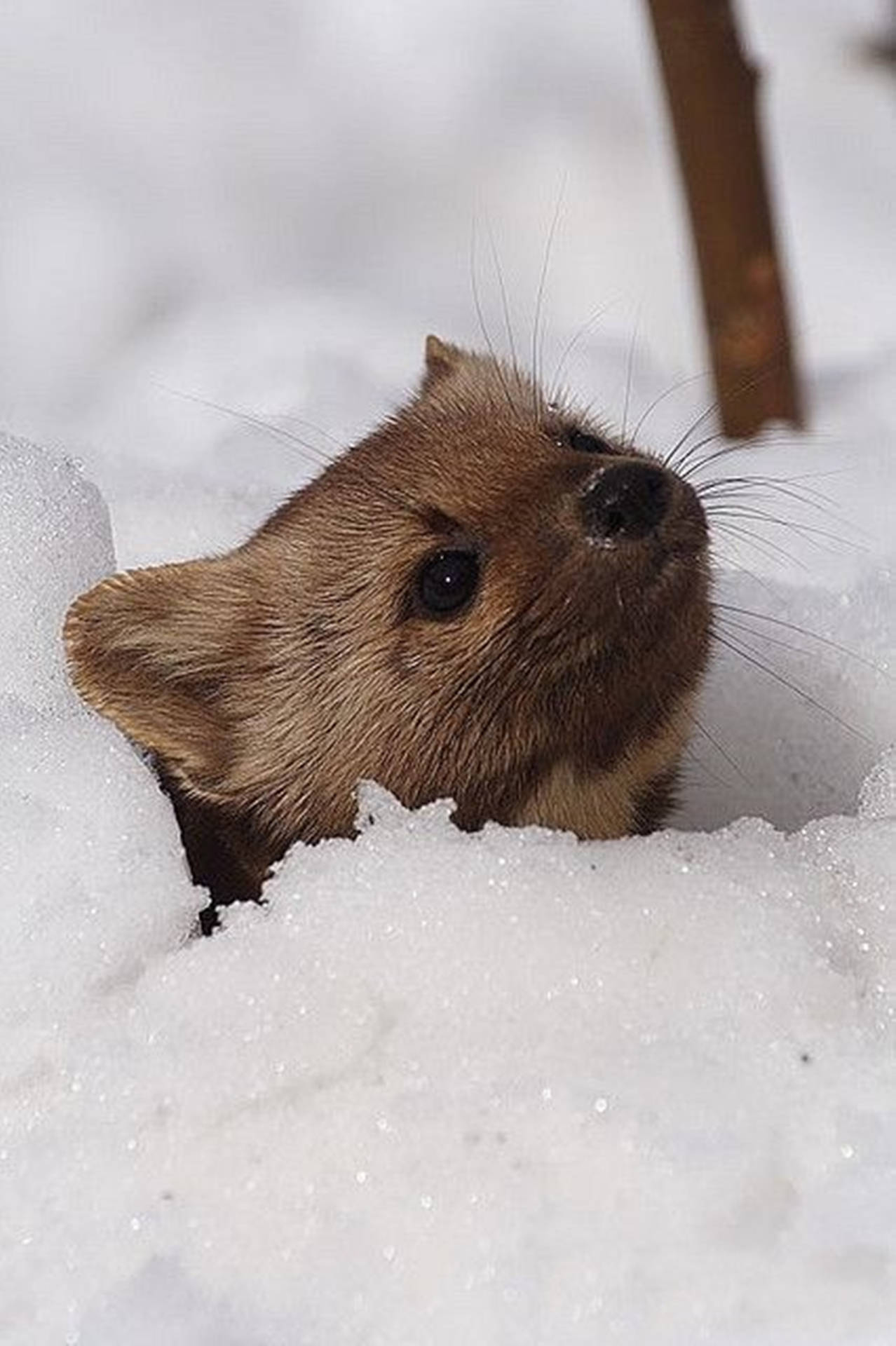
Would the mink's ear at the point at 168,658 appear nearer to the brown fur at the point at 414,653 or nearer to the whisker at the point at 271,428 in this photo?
the brown fur at the point at 414,653

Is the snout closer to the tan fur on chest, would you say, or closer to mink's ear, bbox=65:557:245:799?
the tan fur on chest

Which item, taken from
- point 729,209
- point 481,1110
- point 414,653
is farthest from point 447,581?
point 729,209

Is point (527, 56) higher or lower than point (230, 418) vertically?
higher

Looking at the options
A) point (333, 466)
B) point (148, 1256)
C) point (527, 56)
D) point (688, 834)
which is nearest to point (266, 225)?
point (527, 56)

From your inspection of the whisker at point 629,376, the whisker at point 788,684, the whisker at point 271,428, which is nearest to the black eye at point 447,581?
the whisker at point 788,684

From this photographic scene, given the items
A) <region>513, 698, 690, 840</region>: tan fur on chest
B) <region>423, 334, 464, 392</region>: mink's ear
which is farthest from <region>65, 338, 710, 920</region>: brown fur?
<region>423, 334, 464, 392</region>: mink's ear

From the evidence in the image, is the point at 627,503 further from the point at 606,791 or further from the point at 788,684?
the point at 788,684

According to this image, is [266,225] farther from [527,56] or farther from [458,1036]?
[458,1036]
